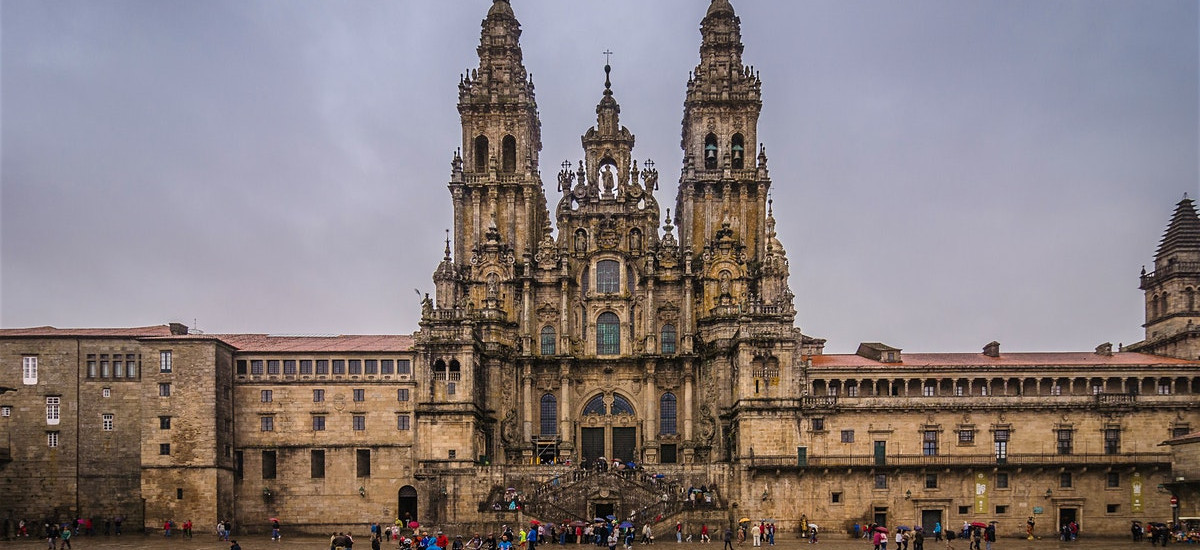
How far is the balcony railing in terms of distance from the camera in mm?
63812

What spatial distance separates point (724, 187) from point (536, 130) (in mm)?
15467

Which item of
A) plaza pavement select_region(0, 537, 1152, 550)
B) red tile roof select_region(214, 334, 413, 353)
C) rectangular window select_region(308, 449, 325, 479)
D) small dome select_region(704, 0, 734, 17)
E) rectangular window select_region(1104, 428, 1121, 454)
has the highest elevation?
small dome select_region(704, 0, 734, 17)

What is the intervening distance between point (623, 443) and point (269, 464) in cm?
2418

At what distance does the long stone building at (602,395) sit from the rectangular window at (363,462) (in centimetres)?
15

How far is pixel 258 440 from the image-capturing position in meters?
72.9

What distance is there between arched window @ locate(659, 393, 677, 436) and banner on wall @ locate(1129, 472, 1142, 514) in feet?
93.9

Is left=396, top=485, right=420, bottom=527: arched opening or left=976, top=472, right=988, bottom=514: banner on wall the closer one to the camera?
left=976, top=472, right=988, bottom=514: banner on wall

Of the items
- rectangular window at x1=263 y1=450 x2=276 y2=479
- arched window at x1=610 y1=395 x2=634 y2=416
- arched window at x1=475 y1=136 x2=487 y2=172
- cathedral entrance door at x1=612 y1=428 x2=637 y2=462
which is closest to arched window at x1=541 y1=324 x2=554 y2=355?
arched window at x1=610 y1=395 x2=634 y2=416

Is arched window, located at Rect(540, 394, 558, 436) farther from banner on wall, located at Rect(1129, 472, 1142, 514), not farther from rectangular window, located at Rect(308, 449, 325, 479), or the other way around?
banner on wall, located at Rect(1129, 472, 1142, 514)

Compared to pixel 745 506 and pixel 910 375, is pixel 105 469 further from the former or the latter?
pixel 910 375

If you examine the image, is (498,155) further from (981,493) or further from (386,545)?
(981,493)

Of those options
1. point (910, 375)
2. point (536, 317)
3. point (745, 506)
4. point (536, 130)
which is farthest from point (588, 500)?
point (536, 130)

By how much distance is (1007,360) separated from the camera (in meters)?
68.6

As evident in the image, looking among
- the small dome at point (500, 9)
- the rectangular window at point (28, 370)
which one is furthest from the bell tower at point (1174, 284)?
the rectangular window at point (28, 370)
